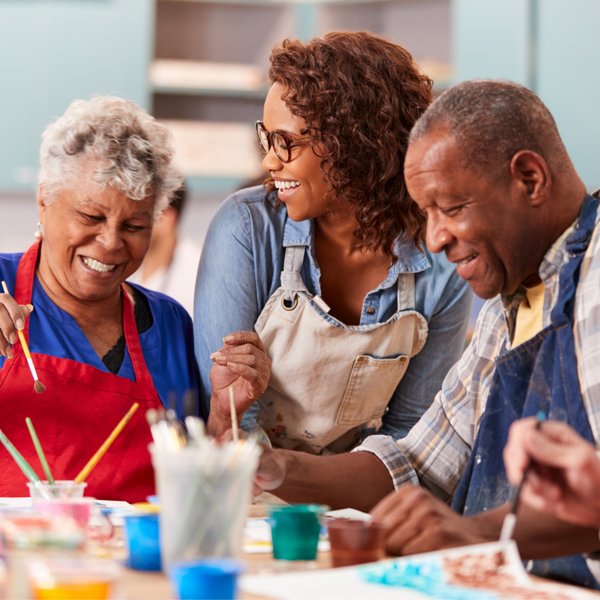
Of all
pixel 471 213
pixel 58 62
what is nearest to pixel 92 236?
pixel 471 213

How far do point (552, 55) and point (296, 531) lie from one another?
10.6 feet

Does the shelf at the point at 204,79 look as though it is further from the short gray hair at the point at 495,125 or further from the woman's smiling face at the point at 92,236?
the short gray hair at the point at 495,125

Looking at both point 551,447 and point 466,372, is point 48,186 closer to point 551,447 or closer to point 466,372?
point 466,372

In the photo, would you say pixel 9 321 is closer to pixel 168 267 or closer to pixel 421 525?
Result: pixel 421 525

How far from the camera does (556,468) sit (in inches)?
51.5

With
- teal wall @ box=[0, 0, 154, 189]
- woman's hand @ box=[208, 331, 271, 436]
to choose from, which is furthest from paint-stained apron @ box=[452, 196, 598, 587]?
teal wall @ box=[0, 0, 154, 189]

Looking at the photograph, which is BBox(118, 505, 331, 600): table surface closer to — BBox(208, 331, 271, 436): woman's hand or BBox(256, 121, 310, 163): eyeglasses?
BBox(208, 331, 271, 436): woman's hand

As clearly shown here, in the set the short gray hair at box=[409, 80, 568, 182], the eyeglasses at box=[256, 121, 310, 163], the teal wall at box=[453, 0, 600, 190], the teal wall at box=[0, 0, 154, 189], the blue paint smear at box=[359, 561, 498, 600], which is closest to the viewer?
the blue paint smear at box=[359, 561, 498, 600]

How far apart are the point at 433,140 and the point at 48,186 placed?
35.8 inches

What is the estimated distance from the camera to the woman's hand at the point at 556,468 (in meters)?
1.25

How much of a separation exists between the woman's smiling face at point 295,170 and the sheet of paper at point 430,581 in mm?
997

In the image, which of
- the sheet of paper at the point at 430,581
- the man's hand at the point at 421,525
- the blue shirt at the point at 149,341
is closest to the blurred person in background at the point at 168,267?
the blue shirt at the point at 149,341

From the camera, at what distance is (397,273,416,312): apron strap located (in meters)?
2.30

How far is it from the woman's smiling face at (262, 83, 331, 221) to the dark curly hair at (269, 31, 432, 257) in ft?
0.05
